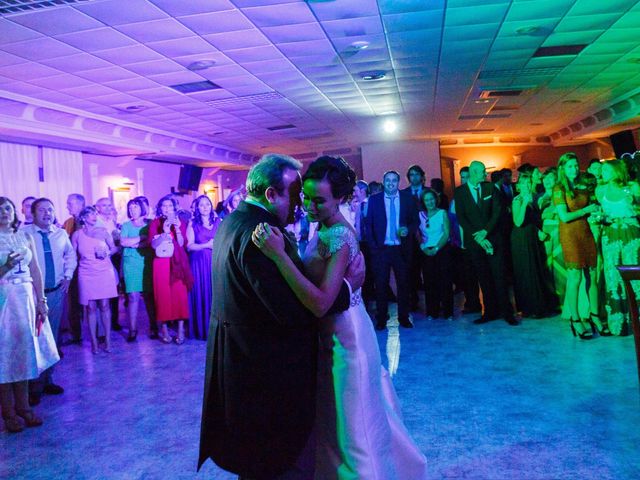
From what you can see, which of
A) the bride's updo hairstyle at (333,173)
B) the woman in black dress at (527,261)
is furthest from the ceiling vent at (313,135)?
the bride's updo hairstyle at (333,173)

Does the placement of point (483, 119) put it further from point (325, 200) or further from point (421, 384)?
point (325, 200)

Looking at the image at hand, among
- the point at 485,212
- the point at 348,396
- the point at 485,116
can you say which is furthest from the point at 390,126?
the point at 348,396

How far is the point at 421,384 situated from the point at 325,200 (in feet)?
7.07

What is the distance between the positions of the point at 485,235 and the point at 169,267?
3.27 m

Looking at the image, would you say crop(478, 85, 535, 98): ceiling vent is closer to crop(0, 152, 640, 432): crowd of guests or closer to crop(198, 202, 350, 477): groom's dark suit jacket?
crop(0, 152, 640, 432): crowd of guests

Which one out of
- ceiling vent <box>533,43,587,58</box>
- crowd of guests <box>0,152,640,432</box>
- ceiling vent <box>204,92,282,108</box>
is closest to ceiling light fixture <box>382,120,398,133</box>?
ceiling vent <box>204,92,282,108</box>

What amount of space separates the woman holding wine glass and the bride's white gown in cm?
226

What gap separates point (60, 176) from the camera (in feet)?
32.9

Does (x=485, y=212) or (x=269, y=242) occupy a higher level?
(x=485, y=212)

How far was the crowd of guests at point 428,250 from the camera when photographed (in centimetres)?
424

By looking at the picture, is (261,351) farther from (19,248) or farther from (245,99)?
(245,99)

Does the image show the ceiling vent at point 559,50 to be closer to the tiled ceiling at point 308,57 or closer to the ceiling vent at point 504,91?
the tiled ceiling at point 308,57

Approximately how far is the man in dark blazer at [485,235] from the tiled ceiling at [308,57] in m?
1.85

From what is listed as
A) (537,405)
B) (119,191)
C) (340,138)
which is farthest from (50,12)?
(340,138)
